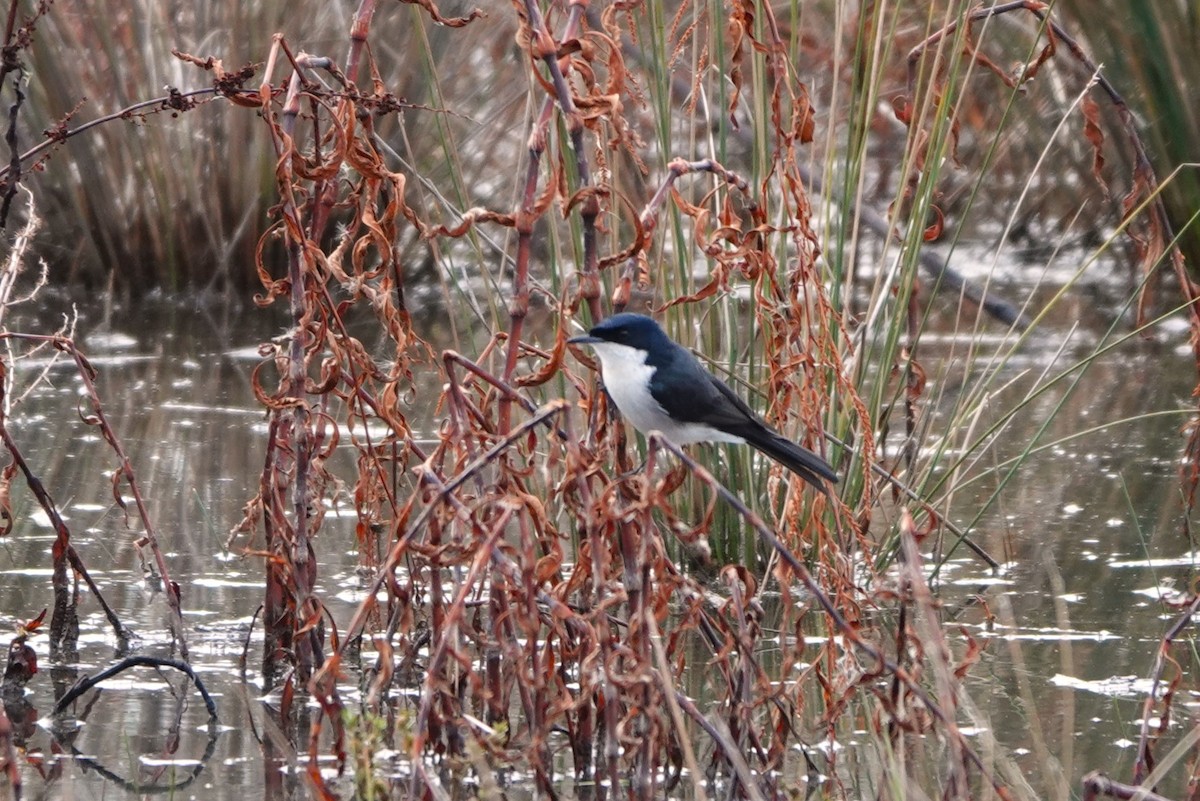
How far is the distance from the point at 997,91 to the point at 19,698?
5.46 m

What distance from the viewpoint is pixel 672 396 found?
310 cm

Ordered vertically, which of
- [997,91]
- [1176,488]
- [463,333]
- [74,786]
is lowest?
[74,786]

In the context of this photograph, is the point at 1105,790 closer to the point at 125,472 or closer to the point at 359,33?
the point at 359,33

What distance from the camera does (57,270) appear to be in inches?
266

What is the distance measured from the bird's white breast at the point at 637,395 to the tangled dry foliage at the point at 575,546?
5 cm

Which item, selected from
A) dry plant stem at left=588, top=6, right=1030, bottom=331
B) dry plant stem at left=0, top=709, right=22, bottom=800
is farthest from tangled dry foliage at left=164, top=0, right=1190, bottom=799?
dry plant stem at left=588, top=6, right=1030, bottom=331

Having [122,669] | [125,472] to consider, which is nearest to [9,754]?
[122,669]

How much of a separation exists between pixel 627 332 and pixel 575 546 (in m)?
0.43

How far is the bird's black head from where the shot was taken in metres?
2.88

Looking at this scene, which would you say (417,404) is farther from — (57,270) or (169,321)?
(57,270)

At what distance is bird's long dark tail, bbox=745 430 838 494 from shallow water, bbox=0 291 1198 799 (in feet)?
1.45

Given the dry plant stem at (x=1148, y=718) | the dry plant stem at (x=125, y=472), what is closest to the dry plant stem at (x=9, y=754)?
the dry plant stem at (x=125, y=472)

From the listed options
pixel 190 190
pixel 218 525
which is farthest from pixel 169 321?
pixel 218 525

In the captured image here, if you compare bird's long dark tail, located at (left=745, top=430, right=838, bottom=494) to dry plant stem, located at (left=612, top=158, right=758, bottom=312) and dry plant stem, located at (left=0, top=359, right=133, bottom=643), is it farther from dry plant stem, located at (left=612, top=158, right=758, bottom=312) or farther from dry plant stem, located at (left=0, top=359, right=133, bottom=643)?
dry plant stem, located at (left=0, top=359, right=133, bottom=643)
